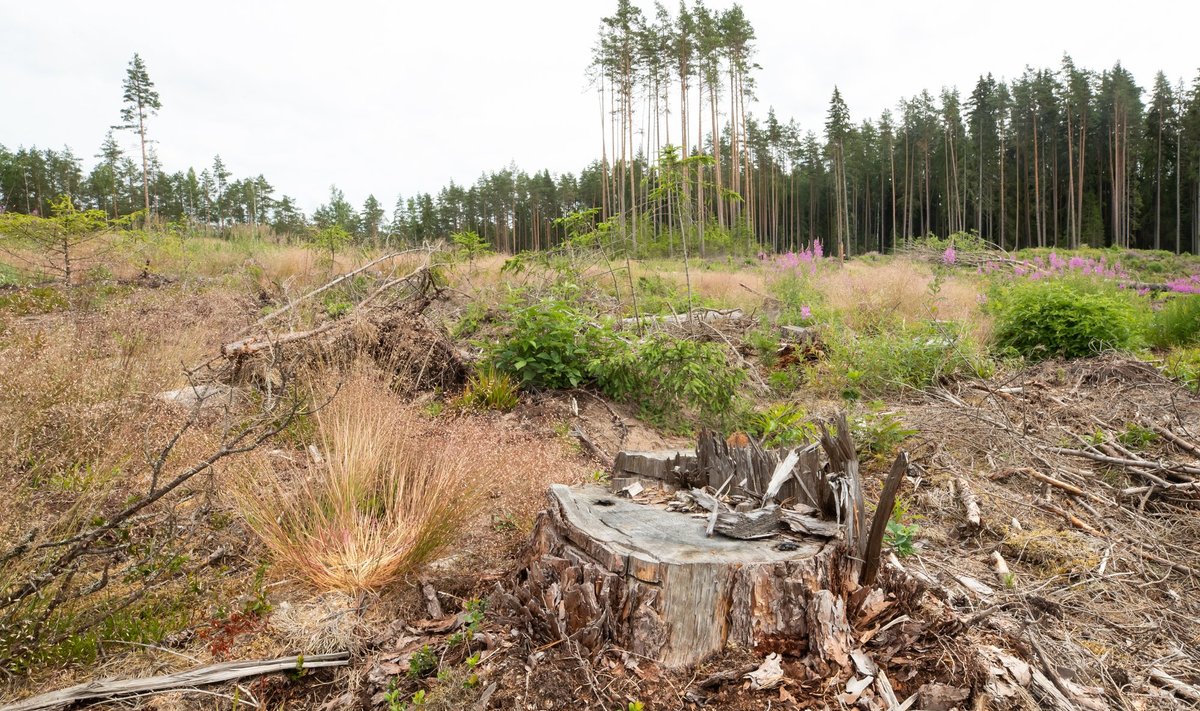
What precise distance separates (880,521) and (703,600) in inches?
25.0

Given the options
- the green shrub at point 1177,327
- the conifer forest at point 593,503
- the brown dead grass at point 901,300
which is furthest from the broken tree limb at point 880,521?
the green shrub at point 1177,327

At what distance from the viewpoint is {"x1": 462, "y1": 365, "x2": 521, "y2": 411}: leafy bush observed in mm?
5406

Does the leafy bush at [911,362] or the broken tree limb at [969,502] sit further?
the leafy bush at [911,362]

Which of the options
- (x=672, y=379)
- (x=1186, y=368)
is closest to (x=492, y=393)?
(x=672, y=379)

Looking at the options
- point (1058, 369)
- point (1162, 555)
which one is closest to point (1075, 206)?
point (1058, 369)

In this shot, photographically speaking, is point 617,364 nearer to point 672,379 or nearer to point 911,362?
point 672,379

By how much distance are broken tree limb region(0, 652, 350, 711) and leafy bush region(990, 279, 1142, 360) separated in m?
7.14

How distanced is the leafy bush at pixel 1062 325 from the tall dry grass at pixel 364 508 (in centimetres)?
643

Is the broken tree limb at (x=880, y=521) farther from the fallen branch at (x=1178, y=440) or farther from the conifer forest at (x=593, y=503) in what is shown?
the fallen branch at (x=1178, y=440)

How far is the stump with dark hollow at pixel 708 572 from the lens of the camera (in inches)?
70.1

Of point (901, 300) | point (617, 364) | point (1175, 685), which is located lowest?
point (1175, 685)

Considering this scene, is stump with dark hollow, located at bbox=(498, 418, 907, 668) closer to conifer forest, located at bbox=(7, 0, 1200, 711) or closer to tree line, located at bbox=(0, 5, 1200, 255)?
Result: conifer forest, located at bbox=(7, 0, 1200, 711)

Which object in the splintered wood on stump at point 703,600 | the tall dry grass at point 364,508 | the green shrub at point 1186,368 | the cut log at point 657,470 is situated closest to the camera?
the splintered wood on stump at point 703,600

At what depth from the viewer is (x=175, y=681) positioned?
1.99 m
